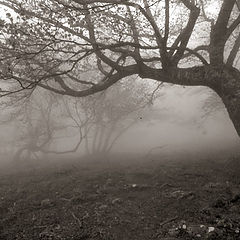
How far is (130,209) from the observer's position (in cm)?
982

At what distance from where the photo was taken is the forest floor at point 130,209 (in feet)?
26.2

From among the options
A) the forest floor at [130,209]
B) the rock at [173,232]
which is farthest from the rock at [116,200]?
the rock at [173,232]

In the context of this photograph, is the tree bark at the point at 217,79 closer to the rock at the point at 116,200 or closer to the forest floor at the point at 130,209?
the forest floor at the point at 130,209

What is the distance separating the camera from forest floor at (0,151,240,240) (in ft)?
26.2

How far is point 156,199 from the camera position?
10.6 meters

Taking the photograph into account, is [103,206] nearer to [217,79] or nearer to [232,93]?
[232,93]

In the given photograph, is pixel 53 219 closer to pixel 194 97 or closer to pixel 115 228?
pixel 115 228

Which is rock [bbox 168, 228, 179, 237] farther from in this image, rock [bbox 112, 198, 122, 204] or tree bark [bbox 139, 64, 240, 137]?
tree bark [bbox 139, 64, 240, 137]

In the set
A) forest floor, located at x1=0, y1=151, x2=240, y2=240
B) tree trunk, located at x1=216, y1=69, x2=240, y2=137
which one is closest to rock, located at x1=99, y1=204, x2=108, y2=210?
forest floor, located at x1=0, y1=151, x2=240, y2=240

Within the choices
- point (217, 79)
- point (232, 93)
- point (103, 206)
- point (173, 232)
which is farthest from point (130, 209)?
point (217, 79)

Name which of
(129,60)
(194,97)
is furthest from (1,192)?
(194,97)

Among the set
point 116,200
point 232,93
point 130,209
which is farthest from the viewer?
point 232,93

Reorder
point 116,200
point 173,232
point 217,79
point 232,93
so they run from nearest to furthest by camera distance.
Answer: point 173,232
point 116,200
point 232,93
point 217,79

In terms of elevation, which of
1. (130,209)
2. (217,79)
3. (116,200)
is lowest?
(130,209)
